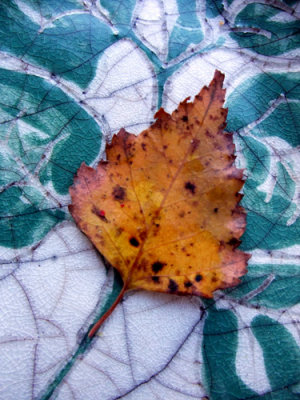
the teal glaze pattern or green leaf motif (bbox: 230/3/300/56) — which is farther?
green leaf motif (bbox: 230/3/300/56)

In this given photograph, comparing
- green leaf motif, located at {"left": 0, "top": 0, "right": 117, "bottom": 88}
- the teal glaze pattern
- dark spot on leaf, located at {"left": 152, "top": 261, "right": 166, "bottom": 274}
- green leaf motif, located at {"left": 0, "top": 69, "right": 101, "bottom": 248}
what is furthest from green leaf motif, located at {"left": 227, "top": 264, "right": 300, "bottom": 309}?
green leaf motif, located at {"left": 0, "top": 0, "right": 117, "bottom": 88}

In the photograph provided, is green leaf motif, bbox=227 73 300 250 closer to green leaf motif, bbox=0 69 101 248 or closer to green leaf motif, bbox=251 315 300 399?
green leaf motif, bbox=251 315 300 399

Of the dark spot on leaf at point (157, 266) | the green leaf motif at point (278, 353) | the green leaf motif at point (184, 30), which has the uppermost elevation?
the green leaf motif at point (184, 30)

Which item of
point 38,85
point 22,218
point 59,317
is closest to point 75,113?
point 38,85

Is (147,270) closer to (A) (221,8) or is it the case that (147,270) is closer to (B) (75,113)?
(B) (75,113)

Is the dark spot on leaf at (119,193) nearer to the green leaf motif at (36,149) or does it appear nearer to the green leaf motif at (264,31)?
the green leaf motif at (36,149)

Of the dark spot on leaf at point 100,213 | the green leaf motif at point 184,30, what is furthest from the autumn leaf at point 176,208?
the green leaf motif at point 184,30

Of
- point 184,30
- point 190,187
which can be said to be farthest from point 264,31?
point 190,187

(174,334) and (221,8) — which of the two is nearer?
(174,334)
